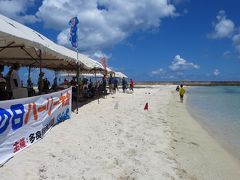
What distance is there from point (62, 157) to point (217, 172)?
3244 mm

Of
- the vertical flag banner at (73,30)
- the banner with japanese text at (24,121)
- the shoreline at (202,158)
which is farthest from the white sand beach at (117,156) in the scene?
the vertical flag banner at (73,30)

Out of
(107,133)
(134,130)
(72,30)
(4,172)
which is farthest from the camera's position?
(72,30)

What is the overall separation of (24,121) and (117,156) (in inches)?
80.5

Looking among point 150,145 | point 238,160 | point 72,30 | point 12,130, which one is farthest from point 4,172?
point 72,30

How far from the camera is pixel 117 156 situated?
22.1ft

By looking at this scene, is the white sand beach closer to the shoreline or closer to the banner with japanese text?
the shoreline

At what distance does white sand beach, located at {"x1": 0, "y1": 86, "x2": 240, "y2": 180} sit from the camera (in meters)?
5.55

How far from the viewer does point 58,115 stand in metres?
9.34

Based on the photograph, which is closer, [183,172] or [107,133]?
[183,172]

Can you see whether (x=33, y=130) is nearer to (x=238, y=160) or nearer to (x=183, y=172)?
(x=183, y=172)

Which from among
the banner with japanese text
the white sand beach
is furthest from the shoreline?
the banner with japanese text

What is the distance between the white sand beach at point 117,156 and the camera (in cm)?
555

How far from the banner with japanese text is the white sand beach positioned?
17cm

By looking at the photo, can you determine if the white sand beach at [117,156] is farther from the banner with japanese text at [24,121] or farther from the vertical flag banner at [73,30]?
the vertical flag banner at [73,30]
